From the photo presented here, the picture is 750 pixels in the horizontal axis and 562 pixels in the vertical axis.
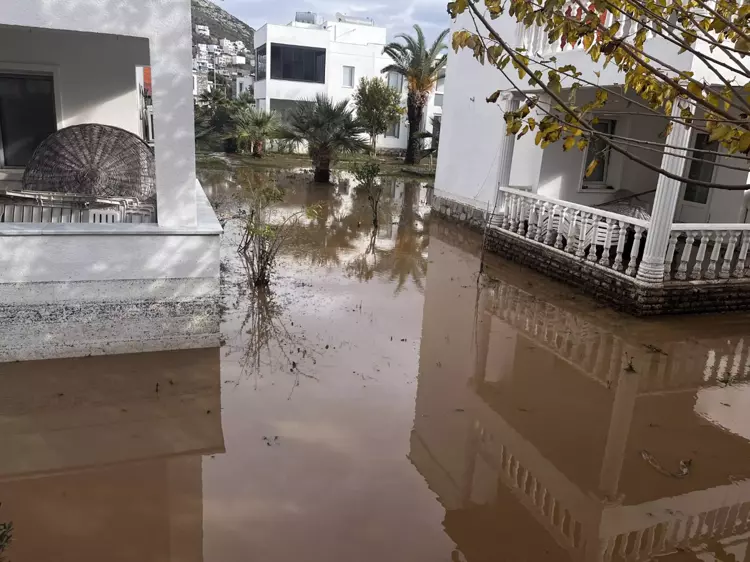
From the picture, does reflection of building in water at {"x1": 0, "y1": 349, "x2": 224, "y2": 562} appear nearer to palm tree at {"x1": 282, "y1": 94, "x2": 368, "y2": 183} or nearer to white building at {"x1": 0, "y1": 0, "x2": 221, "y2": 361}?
white building at {"x1": 0, "y1": 0, "x2": 221, "y2": 361}

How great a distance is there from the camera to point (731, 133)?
2443mm

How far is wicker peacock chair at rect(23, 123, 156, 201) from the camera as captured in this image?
7.46 metres

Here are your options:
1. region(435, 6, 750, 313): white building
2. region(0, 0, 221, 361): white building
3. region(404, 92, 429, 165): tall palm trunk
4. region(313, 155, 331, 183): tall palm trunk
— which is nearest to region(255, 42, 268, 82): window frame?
region(404, 92, 429, 165): tall palm trunk

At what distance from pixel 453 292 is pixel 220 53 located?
67.2 metres

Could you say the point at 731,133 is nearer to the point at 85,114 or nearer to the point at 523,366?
the point at 523,366

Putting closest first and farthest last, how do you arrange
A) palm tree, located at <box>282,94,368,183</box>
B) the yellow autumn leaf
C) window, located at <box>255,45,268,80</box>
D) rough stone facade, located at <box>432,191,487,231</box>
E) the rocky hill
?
the yellow autumn leaf → rough stone facade, located at <box>432,191,487,231</box> → palm tree, located at <box>282,94,368,183</box> → window, located at <box>255,45,268,80</box> → the rocky hill

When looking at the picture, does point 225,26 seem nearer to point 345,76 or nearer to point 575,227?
point 345,76

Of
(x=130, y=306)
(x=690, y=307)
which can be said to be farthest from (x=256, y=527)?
(x=690, y=307)

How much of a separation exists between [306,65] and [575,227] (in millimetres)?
26153

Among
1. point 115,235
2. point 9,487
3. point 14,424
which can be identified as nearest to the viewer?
point 9,487

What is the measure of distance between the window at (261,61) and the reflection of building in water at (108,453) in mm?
28608

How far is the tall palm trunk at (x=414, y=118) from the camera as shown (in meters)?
26.3

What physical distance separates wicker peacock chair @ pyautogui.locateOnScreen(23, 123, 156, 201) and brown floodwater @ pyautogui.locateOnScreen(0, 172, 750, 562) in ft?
7.33

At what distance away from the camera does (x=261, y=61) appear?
3203cm
